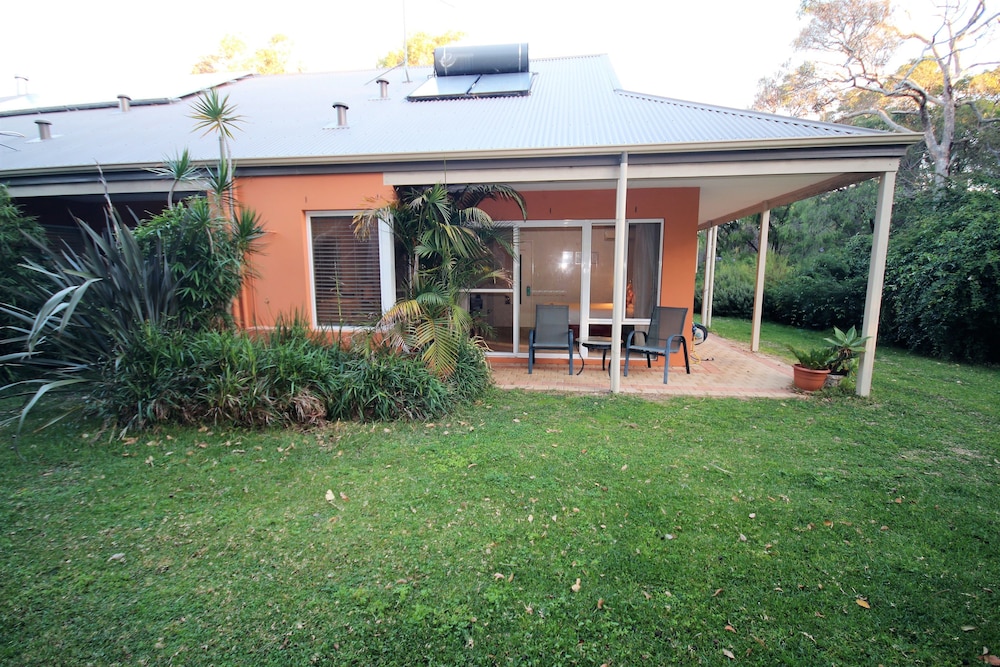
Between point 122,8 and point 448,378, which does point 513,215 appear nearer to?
point 448,378

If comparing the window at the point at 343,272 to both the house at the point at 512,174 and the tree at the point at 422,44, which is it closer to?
the house at the point at 512,174

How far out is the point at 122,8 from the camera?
17.7m

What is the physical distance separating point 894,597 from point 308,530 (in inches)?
125

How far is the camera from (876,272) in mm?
5102

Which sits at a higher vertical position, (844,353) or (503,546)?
(844,353)

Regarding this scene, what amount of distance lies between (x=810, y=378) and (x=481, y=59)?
8.89 meters

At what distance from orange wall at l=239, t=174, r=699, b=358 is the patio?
123cm

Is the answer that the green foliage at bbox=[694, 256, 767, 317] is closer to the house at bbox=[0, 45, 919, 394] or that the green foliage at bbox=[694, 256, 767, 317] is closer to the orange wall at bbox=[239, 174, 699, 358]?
the house at bbox=[0, 45, 919, 394]

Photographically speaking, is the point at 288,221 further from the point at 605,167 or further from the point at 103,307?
the point at 605,167

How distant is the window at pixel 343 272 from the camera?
20.5 ft

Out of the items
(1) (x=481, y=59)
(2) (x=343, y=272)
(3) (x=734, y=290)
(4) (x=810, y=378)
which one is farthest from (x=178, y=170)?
(3) (x=734, y=290)

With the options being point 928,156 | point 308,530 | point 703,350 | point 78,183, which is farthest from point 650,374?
point 928,156

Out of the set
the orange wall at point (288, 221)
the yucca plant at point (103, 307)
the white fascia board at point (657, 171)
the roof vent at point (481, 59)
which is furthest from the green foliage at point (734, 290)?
the yucca plant at point (103, 307)

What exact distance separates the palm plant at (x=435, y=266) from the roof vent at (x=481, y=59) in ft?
18.0
